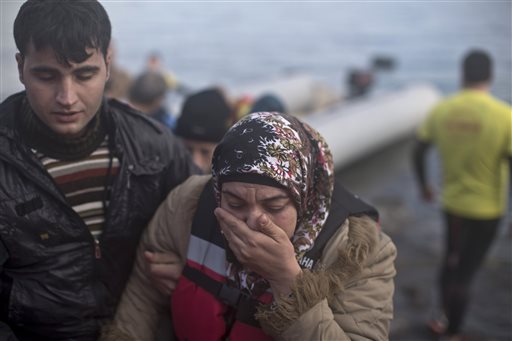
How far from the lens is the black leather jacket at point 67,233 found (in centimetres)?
178

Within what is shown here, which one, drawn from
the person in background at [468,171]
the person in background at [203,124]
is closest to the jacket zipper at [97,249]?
the person in background at [203,124]

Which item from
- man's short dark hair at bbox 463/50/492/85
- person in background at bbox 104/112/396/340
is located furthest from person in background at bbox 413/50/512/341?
person in background at bbox 104/112/396/340

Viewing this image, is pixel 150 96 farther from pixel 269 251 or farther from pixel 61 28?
pixel 269 251

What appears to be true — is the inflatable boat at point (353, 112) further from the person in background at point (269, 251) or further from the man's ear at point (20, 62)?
the man's ear at point (20, 62)

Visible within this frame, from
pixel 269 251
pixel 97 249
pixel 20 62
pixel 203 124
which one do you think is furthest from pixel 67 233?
pixel 203 124

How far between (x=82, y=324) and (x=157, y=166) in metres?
0.56

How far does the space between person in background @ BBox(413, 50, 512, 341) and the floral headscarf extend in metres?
2.99

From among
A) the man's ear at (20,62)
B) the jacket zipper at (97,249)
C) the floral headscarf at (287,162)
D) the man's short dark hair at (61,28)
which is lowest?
the jacket zipper at (97,249)

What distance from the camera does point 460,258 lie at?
4.77m

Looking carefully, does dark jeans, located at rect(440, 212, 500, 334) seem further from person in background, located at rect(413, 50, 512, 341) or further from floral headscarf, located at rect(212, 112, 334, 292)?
floral headscarf, located at rect(212, 112, 334, 292)

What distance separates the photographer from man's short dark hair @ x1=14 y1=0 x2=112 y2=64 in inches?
66.9

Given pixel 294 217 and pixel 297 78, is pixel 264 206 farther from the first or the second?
pixel 297 78

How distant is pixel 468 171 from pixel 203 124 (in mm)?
2291

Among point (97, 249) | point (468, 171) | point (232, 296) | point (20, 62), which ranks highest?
point (20, 62)
